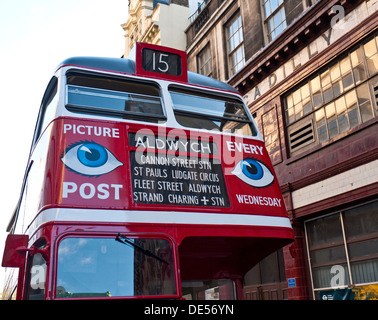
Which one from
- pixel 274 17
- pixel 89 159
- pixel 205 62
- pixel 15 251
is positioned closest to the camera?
pixel 15 251

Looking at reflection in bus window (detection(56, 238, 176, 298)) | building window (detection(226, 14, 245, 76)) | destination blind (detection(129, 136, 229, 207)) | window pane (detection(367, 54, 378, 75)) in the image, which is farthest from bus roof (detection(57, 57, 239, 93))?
building window (detection(226, 14, 245, 76))

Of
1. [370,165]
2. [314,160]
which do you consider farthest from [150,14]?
[370,165]

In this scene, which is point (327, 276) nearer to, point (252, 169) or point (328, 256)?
point (328, 256)

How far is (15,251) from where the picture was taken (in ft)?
14.0

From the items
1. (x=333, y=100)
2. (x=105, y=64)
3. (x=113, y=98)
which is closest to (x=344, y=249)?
(x=333, y=100)

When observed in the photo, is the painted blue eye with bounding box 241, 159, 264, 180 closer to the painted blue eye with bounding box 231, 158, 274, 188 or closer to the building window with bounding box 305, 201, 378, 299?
the painted blue eye with bounding box 231, 158, 274, 188

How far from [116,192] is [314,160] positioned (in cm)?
809

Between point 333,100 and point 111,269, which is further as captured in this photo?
point 333,100

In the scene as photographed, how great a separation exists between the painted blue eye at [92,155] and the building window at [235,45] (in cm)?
1161

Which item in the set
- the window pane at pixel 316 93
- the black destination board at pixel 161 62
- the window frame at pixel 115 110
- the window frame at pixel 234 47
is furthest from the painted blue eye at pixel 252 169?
the window frame at pixel 234 47

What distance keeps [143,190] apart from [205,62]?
1440 centimetres

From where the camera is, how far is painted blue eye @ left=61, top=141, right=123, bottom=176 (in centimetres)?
461

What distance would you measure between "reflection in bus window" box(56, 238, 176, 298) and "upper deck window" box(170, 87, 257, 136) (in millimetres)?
1920
